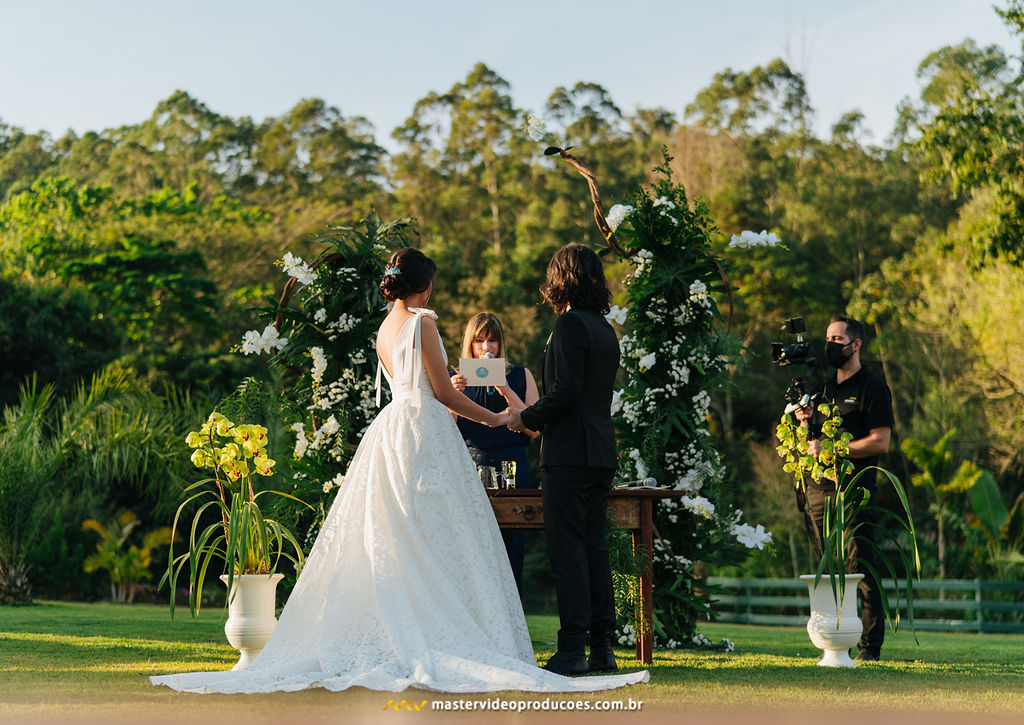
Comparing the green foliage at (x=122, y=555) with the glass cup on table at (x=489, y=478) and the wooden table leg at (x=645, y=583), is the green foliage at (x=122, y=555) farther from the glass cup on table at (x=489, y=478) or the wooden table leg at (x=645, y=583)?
the wooden table leg at (x=645, y=583)

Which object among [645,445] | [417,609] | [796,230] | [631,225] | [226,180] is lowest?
[417,609]

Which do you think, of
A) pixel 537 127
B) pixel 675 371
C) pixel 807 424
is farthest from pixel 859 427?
pixel 537 127

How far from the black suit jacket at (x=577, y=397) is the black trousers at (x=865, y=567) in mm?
1683

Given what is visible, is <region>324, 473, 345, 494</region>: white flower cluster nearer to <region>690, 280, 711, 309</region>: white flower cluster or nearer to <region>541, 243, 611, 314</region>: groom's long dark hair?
<region>541, 243, 611, 314</region>: groom's long dark hair

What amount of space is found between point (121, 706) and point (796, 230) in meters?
26.9

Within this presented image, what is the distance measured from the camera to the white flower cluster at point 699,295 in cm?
755

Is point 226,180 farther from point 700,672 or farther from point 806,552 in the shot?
point 700,672

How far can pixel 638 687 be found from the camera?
4867mm

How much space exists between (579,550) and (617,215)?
310 cm

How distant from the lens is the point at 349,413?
7586 millimetres

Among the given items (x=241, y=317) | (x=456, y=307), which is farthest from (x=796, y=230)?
(x=241, y=317)

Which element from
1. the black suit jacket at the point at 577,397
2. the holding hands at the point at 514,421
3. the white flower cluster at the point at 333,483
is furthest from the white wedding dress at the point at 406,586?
the white flower cluster at the point at 333,483

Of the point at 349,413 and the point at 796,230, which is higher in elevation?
the point at 796,230

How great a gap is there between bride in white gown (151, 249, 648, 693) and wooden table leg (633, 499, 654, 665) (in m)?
0.97
